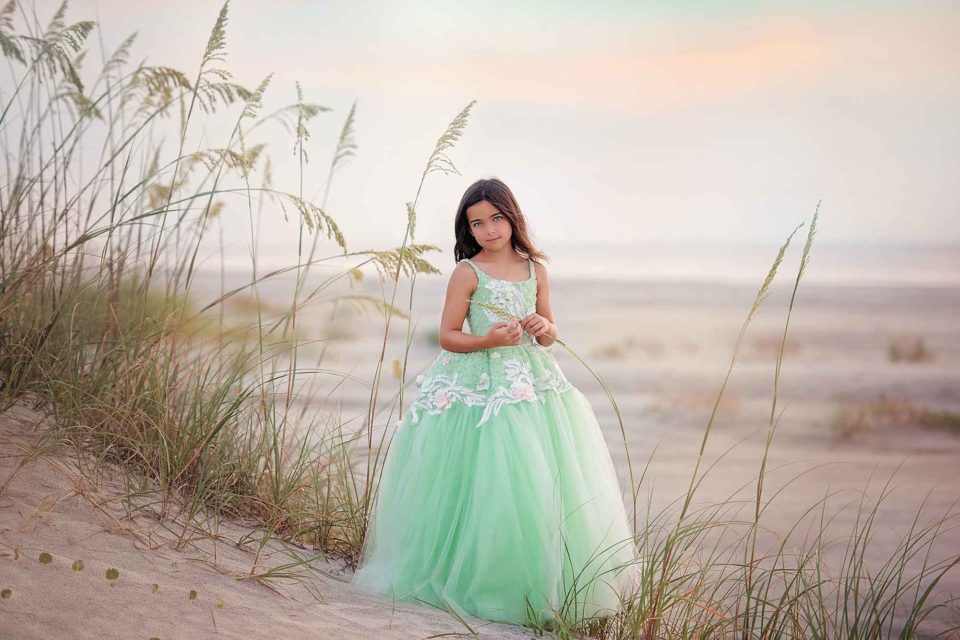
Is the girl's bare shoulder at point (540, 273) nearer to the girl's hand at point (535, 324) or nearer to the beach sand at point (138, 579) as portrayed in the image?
the girl's hand at point (535, 324)

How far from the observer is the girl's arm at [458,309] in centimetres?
257

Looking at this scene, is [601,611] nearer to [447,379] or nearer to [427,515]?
[427,515]

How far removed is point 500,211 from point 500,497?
2.94ft

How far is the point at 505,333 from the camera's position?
2.48m

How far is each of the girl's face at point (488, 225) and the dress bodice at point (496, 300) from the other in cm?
9

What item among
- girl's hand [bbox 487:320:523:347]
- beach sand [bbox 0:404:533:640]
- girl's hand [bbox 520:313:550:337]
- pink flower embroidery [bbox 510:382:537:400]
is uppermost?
girl's hand [bbox 520:313:550:337]

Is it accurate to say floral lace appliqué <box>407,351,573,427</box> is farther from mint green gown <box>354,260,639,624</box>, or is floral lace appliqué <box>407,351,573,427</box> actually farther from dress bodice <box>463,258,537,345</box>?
dress bodice <box>463,258,537,345</box>

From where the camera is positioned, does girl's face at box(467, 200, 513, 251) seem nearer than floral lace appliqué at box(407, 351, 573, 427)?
No

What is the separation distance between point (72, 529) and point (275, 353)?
0.87 meters

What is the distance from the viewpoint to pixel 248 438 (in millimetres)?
2832

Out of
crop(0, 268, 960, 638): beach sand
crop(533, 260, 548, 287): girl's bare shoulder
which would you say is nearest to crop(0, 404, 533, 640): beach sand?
crop(0, 268, 960, 638): beach sand

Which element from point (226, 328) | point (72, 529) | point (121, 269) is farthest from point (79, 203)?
point (72, 529)

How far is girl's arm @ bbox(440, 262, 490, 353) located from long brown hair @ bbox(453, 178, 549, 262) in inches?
5.6

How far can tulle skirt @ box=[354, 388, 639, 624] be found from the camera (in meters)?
2.35
